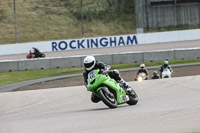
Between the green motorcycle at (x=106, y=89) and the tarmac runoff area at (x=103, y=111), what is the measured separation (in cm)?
20

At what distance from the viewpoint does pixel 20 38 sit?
41531 mm

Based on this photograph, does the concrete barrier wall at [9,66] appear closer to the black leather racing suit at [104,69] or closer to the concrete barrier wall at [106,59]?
the concrete barrier wall at [106,59]

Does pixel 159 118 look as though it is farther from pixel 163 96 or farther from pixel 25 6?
pixel 25 6

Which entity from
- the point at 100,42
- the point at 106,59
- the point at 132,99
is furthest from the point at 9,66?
A: the point at 132,99

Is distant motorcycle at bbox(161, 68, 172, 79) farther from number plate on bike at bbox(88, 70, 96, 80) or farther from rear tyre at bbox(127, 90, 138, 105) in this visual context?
number plate on bike at bbox(88, 70, 96, 80)

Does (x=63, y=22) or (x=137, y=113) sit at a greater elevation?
(x=63, y=22)

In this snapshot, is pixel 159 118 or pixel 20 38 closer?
pixel 159 118

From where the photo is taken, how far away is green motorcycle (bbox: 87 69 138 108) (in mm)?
8211

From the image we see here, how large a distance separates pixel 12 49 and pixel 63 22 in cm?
1311

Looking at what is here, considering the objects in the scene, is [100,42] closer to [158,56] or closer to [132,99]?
[158,56]

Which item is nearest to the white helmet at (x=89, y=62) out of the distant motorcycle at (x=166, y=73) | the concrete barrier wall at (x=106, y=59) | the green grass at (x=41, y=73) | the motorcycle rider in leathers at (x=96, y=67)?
the motorcycle rider in leathers at (x=96, y=67)

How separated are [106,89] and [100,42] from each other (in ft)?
87.5

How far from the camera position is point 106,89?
821 centimetres

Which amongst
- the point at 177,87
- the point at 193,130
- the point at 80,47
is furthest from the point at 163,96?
the point at 80,47
